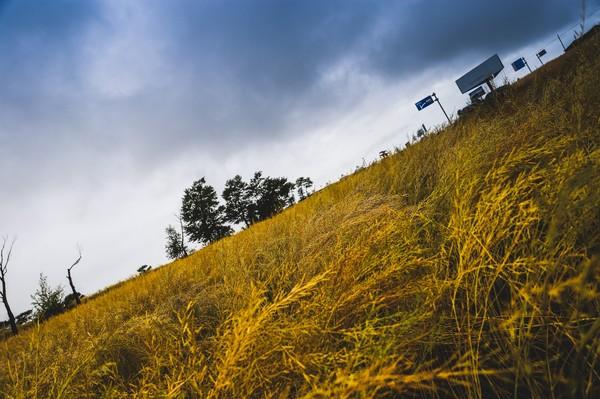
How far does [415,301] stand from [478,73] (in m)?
Answer: 44.1

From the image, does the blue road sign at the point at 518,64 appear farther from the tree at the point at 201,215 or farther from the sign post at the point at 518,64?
the tree at the point at 201,215

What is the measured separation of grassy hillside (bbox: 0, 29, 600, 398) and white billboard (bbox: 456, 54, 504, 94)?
37.0 m

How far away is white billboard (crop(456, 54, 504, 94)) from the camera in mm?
33531

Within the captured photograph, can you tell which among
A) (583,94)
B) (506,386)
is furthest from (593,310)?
(583,94)

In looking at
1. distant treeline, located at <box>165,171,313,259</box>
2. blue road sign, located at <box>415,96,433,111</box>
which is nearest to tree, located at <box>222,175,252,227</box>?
distant treeline, located at <box>165,171,313,259</box>

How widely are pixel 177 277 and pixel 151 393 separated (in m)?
3.89

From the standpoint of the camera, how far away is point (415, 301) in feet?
4.75

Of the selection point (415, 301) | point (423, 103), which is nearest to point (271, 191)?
point (423, 103)

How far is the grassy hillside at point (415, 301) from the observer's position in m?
1.00

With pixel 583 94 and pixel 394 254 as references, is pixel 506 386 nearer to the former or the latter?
pixel 394 254

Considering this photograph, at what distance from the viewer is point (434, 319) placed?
4.12 ft

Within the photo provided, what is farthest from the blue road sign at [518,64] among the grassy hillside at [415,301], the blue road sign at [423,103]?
the grassy hillside at [415,301]

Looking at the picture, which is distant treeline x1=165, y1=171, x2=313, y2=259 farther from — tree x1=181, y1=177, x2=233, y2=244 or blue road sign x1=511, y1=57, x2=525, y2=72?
blue road sign x1=511, y1=57, x2=525, y2=72

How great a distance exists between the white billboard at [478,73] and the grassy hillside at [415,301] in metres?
37.0
